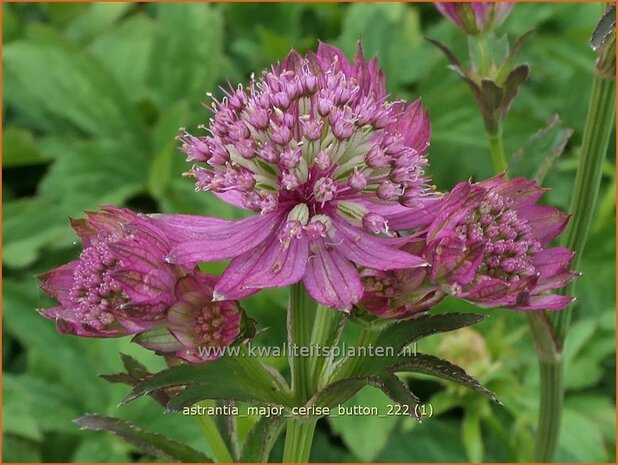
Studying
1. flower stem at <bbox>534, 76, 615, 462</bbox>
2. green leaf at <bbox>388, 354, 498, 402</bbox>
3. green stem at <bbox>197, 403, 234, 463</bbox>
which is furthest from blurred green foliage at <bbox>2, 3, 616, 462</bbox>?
green leaf at <bbox>388, 354, 498, 402</bbox>

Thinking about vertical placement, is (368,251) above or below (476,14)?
below

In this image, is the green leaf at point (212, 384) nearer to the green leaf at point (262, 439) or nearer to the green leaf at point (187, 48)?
the green leaf at point (262, 439)

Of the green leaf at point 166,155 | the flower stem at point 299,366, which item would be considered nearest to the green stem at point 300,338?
the flower stem at point 299,366

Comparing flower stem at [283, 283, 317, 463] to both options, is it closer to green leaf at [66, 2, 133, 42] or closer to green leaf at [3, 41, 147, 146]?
green leaf at [3, 41, 147, 146]

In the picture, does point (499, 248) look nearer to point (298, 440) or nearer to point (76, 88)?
point (298, 440)

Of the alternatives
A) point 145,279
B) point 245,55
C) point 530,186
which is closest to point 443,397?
point 530,186

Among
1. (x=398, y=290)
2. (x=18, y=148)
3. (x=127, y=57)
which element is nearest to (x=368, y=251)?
(x=398, y=290)
